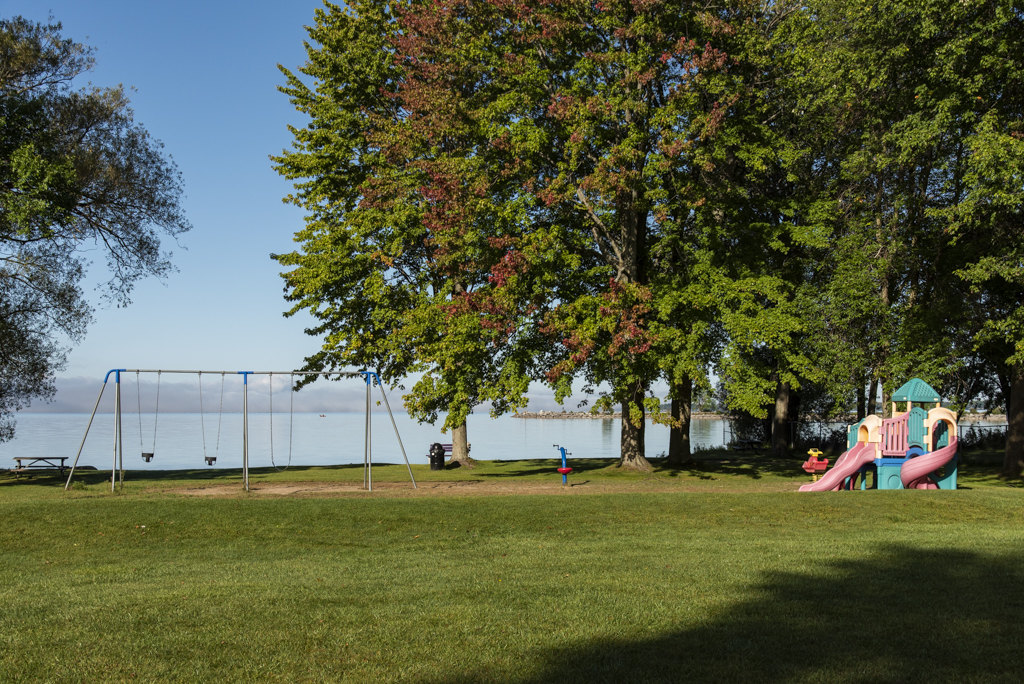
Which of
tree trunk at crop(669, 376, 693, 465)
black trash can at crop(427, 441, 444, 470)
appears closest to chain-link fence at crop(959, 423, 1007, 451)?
tree trunk at crop(669, 376, 693, 465)

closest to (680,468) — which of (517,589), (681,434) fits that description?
(681,434)

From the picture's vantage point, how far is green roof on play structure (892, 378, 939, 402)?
61.7 feet

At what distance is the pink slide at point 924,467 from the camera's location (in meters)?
18.0

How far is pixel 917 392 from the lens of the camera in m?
18.9

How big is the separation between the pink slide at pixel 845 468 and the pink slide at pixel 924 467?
0.80 m

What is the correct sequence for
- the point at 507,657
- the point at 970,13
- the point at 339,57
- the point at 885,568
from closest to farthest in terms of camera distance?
the point at 507,657 → the point at 885,568 → the point at 970,13 → the point at 339,57

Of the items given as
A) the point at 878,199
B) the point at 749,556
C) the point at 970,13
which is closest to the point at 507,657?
the point at 749,556

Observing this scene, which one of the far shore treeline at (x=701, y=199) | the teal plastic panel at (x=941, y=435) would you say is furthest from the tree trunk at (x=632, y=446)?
the teal plastic panel at (x=941, y=435)

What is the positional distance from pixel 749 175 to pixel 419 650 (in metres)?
20.2

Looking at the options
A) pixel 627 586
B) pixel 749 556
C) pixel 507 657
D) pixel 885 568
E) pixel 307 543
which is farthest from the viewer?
pixel 307 543

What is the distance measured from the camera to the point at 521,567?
9656mm

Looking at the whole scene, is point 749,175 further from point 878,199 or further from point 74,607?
point 74,607

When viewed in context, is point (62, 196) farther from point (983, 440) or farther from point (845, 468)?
point (983, 440)

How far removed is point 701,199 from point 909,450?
796cm
